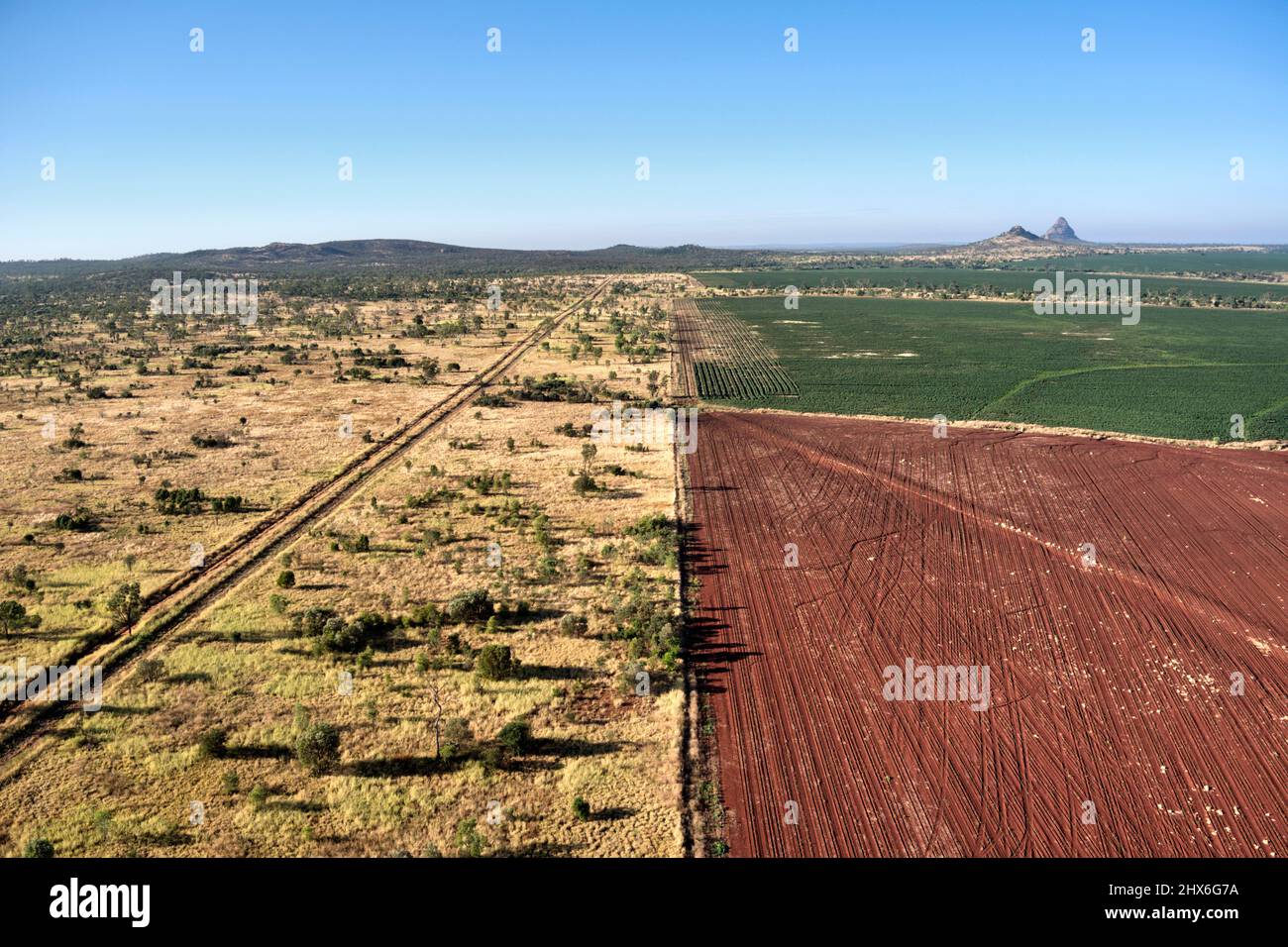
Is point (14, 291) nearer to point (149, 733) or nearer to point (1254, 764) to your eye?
point (149, 733)

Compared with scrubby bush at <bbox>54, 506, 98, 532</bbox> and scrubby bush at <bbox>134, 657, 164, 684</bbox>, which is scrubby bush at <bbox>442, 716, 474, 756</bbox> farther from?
scrubby bush at <bbox>54, 506, 98, 532</bbox>

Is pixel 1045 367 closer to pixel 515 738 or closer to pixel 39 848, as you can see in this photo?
pixel 515 738

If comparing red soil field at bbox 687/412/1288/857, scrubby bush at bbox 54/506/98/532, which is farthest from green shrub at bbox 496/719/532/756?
scrubby bush at bbox 54/506/98/532

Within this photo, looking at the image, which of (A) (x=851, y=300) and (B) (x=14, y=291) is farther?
(B) (x=14, y=291)

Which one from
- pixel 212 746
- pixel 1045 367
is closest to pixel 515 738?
pixel 212 746

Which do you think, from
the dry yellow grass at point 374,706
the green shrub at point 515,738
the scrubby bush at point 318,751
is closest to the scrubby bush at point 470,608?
the dry yellow grass at point 374,706

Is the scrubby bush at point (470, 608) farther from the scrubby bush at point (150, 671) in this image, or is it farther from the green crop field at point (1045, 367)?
the green crop field at point (1045, 367)
